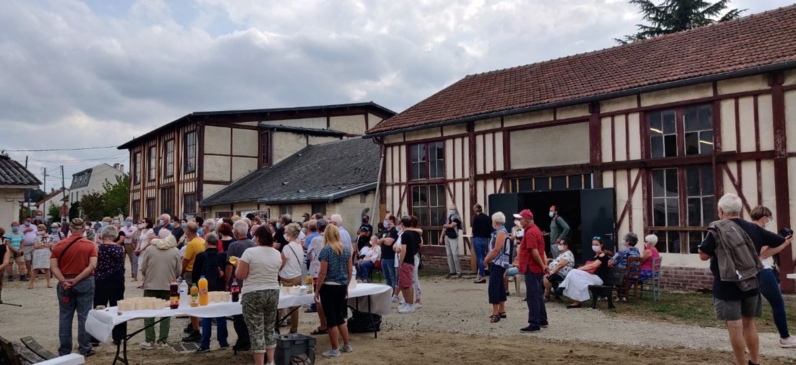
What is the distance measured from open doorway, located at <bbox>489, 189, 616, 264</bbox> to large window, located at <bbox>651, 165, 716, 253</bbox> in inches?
37.6

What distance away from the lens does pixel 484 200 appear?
50.6 feet

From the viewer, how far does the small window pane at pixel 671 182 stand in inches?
472

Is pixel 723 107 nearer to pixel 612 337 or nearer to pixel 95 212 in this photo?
pixel 612 337

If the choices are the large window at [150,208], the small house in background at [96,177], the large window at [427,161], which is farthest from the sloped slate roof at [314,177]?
the small house in background at [96,177]

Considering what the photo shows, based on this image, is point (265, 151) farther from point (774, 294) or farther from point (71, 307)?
point (774, 294)

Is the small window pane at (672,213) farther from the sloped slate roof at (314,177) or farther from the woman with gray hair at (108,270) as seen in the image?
the woman with gray hair at (108,270)

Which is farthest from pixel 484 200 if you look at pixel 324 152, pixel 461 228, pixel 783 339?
pixel 324 152

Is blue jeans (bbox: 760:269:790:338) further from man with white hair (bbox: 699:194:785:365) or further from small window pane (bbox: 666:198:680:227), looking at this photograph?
small window pane (bbox: 666:198:680:227)

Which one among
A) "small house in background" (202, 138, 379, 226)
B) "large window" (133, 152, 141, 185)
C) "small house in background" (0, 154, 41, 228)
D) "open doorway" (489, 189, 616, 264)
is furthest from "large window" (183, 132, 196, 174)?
"open doorway" (489, 189, 616, 264)

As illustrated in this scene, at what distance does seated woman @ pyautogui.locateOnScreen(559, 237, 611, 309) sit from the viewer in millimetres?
9664

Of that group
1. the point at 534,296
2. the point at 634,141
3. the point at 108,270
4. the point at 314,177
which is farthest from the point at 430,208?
the point at 108,270

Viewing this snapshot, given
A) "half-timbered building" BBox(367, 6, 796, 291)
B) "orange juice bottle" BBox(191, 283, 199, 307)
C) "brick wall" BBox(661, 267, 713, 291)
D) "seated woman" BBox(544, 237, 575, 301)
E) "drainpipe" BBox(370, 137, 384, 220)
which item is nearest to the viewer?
"orange juice bottle" BBox(191, 283, 199, 307)

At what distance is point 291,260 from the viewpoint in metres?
7.61

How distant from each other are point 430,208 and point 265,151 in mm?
13511
